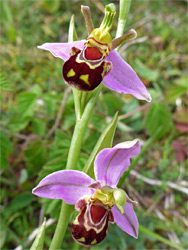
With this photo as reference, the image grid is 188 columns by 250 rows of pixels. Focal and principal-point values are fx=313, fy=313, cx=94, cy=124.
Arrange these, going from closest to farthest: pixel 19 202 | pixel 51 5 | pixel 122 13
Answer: pixel 122 13
pixel 19 202
pixel 51 5

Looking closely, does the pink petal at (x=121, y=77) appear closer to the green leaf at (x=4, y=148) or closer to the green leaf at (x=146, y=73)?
the green leaf at (x=4, y=148)

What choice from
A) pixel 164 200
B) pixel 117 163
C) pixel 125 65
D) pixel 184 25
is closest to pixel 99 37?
A: pixel 125 65

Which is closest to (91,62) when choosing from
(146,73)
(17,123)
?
(17,123)

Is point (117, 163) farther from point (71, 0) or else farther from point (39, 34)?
point (71, 0)

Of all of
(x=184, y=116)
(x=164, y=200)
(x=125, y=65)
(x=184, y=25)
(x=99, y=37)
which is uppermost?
(x=99, y=37)

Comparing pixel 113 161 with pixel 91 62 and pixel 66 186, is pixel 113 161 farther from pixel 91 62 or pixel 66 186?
pixel 91 62

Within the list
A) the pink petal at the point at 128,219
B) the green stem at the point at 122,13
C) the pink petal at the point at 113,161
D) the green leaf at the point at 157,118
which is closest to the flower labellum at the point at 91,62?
the green stem at the point at 122,13

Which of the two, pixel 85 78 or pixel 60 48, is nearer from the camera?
pixel 85 78

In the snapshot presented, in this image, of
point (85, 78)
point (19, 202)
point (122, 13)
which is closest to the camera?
point (85, 78)
